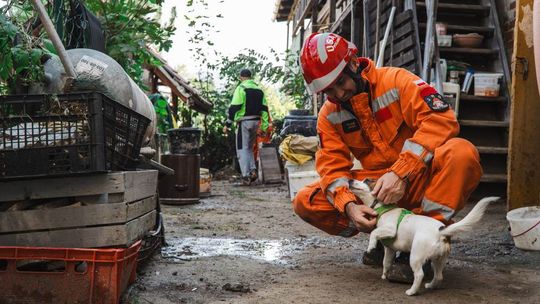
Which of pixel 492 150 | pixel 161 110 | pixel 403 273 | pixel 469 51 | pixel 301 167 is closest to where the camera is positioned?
pixel 403 273

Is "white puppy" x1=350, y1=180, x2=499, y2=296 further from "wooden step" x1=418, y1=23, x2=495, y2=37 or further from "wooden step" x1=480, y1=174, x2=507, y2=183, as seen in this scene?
"wooden step" x1=418, y1=23, x2=495, y2=37

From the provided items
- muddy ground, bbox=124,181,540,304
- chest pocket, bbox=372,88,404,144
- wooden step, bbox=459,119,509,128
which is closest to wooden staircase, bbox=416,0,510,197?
wooden step, bbox=459,119,509,128

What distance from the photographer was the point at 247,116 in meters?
10.7

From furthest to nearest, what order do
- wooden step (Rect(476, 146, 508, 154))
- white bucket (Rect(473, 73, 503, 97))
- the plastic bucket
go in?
the plastic bucket → white bucket (Rect(473, 73, 503, 97)) → wooden step (Rect(476, 146, 508, 154))

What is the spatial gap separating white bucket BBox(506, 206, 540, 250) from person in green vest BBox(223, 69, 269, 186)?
23.7 ft

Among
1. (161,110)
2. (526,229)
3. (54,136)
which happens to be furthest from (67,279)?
(161,110)

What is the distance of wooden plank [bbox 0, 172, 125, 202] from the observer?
2.49m

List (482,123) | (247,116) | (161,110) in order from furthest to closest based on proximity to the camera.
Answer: (247,116) < (161,110) < (482,123)

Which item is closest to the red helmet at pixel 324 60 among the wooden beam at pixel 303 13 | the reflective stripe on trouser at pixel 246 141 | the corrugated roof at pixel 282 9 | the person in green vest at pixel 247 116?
the person in green vest at pixel 247 116

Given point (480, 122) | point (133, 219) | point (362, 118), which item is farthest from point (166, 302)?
point (480, 122)

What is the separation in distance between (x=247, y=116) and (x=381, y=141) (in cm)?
768

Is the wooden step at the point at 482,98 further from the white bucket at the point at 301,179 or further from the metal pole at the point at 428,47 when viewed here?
the white bucket at the point at 301,179

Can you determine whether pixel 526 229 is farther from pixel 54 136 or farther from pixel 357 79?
pixel 54 136

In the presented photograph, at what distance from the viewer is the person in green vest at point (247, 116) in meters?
10.6
